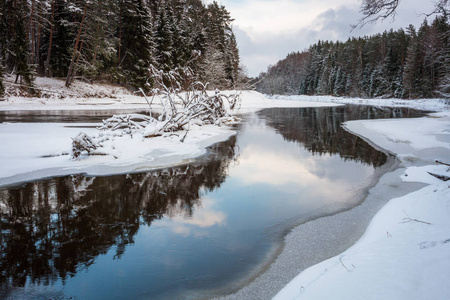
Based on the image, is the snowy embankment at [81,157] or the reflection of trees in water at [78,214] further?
the snowy embankment at [81,157]

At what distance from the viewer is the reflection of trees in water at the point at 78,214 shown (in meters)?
3.39

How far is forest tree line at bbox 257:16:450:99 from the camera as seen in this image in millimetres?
47094

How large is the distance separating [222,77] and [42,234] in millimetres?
42425

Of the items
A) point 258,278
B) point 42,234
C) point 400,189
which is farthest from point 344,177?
point 42,234

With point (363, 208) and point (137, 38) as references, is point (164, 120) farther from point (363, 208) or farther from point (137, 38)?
point (137, 38)

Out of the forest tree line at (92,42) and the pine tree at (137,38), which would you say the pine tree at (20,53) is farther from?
the pine tree at (137,38)

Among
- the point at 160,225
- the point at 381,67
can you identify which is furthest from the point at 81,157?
the point at 381,67

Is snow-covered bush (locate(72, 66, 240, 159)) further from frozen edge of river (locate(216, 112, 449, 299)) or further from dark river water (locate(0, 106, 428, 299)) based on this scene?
frozen edge of river (locate(216, 112, 449, 299))

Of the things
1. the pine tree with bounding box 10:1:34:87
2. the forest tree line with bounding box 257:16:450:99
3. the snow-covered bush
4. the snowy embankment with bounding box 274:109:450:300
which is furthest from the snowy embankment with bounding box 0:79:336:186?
the forest tree line with bounding box 257:16:450:99

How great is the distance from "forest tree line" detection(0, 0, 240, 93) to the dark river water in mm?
17086

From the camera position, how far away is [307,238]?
406cm

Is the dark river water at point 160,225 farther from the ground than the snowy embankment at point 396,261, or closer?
closer

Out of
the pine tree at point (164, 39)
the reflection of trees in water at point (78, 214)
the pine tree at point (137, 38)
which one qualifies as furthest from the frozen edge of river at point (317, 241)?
the pine tree at point (164, 39)

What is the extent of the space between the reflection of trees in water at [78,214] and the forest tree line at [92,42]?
1707 centimetres
